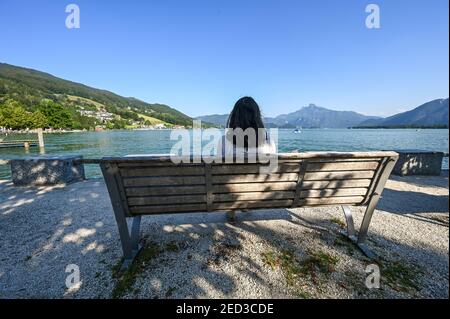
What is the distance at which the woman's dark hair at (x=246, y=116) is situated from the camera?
118 inches

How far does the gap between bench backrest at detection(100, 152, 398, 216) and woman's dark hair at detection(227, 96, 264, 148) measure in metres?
0.72

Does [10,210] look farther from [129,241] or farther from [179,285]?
[179,285]

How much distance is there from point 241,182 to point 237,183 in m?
0.05

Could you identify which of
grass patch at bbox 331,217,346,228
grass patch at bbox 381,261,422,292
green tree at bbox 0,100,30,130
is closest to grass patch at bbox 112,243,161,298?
grass patch at bbox 381,261,422,292

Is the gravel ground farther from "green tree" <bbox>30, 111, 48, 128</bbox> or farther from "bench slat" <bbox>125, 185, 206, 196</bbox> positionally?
"green tree" <bbox>30, 111, 48, 128</bbox>

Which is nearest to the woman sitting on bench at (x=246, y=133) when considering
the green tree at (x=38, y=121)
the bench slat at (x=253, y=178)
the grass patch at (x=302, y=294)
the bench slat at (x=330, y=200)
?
the bench slat at (x=253, y=178)

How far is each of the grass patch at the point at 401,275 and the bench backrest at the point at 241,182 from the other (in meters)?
Result: 0.91

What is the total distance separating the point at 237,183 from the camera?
8.24ft

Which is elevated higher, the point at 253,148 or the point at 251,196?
the point at 253,148

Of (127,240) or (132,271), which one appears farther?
(127,240)

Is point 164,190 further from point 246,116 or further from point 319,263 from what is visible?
point 319,263

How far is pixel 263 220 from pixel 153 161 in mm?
2533

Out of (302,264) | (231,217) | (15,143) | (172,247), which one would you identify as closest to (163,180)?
(172,247)

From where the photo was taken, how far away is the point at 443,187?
634 centimetres
